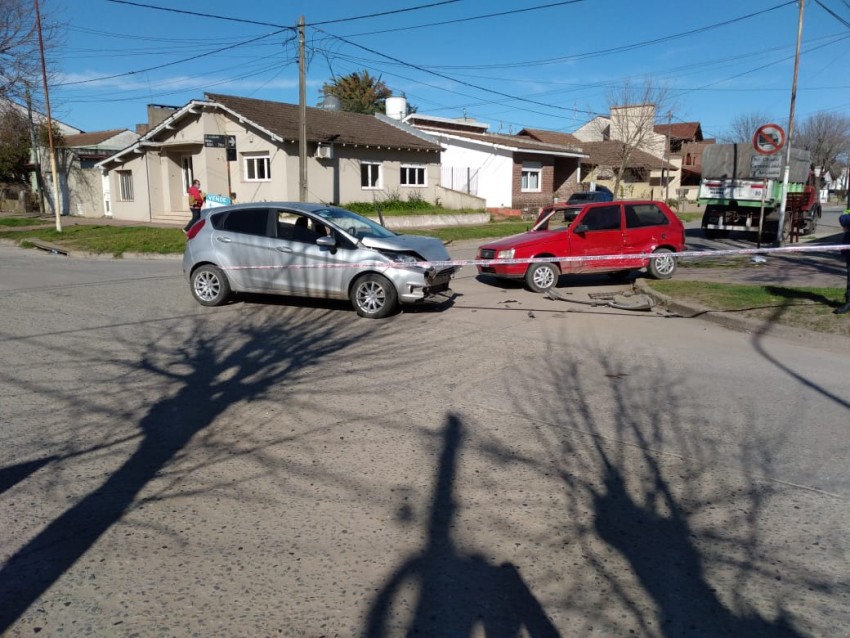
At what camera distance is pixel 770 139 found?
14.6 m

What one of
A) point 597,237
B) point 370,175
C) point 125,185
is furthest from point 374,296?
point 125,185

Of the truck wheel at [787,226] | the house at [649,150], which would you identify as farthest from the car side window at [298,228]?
the house at [649,150]

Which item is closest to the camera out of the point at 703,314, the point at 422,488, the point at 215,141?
the point at 422,488

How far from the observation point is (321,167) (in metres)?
27.7

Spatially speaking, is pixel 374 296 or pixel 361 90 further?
pixel 361 90

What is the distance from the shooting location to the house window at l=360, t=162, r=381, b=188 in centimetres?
2986

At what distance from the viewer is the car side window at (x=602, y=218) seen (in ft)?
42.0

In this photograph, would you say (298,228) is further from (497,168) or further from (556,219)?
(497,168)

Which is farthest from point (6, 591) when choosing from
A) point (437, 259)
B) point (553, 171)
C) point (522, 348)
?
point (553, 171)

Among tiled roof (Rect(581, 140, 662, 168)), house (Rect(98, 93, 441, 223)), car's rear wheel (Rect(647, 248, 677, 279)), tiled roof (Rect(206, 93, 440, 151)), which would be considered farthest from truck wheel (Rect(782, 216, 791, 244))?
tiled roof (Rect(581, 140, 662, 168))

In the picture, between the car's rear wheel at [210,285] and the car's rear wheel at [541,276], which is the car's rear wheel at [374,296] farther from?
the car's rear wheel at [541,276]

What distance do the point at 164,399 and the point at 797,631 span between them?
5260mm

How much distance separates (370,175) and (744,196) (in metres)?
15.4

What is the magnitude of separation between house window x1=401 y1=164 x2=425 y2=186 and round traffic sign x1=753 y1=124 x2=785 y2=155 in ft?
63.3
